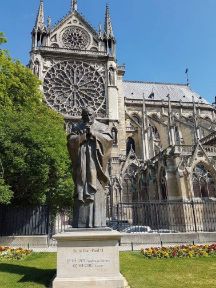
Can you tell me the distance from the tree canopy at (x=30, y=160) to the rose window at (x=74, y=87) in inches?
553

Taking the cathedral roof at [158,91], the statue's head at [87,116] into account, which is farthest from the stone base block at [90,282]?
the cathedral roof at [158,91]

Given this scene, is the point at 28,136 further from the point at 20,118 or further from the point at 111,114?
the point at 111,114

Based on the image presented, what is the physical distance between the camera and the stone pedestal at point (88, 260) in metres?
5.34

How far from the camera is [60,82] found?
109ft

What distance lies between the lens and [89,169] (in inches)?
247

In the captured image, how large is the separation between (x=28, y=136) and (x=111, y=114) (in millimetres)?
18171

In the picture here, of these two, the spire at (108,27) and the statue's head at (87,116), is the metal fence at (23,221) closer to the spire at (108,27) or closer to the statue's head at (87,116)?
the statue's head at (87,116)

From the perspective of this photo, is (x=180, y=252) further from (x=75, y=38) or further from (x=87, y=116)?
(x=75, y=38)

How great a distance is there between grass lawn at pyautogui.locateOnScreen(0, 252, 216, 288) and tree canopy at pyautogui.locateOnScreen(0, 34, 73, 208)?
Answer: 20.3 feet

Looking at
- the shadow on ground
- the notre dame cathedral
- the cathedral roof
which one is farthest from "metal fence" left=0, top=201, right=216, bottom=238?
the cathedral roof

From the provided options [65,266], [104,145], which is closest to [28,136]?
[104,145]

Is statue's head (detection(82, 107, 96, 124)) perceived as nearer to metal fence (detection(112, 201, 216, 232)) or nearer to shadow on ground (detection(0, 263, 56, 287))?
shadow on ground (detection(0, 263, 56, 287))

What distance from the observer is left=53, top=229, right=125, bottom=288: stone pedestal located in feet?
17.5

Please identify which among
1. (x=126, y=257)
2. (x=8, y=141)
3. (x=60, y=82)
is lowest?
(x=126, y=257)
